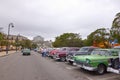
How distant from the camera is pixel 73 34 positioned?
87312 mm

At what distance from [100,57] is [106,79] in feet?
7.18

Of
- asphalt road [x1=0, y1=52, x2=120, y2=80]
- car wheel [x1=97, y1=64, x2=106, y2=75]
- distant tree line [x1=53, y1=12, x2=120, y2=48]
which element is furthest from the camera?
distant tree line [x1=53, y1=12, x2=120, y2=48]

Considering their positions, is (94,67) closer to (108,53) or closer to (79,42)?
(108,53)

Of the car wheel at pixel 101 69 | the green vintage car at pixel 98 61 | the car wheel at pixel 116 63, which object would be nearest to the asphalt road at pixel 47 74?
the car wheel at pixel 101 69

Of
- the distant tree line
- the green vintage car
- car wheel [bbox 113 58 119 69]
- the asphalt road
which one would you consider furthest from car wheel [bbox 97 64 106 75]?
the distant tree line

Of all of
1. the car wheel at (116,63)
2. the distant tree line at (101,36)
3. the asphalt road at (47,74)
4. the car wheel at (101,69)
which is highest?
the distant tree line at (101,36)

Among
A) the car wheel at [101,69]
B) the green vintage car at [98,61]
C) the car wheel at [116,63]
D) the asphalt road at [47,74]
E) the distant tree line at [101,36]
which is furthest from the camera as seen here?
the distant tree line at [101,36]

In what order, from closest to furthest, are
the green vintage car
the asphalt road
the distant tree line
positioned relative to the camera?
the asphalt road < the green vintage car < the distant tree line

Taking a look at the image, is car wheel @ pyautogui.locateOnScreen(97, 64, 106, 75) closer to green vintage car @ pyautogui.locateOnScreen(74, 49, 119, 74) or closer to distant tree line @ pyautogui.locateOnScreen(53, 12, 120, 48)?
green vintage car @ pyautogui.locateOnScreen(74, 49, 119, 74)

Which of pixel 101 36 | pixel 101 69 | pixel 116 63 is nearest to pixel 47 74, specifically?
pixel 101 69

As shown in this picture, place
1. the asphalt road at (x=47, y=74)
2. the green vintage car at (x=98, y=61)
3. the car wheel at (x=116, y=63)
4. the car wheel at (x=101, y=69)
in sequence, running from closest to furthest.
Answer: the asphalt road at (x=47, y=74)
the car wheel at (x=116, y=63)
the green vintage car at (x=98, y=61)
the car wheel at (x=101, y=69)

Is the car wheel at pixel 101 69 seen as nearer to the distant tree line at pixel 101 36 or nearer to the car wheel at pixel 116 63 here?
the car wheel at pixel 116 63

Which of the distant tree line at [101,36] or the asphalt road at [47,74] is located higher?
the distant tree line at [101,36]

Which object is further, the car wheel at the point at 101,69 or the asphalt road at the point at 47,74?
the car wheel at the point at 101,69
